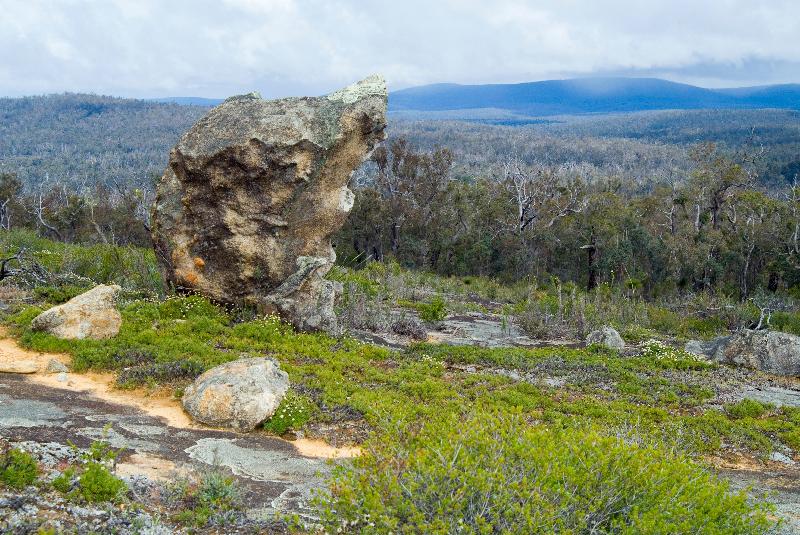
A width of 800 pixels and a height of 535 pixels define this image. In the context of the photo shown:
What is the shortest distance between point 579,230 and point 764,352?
2070 centimetres

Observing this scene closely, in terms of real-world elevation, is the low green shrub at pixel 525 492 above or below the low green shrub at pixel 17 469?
above

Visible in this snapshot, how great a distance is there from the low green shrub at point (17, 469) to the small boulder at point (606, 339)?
36.7ft

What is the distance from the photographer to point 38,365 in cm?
930

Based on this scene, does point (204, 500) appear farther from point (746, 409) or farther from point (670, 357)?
point (670, 357)

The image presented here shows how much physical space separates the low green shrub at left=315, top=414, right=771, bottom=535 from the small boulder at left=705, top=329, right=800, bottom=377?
31.7ft

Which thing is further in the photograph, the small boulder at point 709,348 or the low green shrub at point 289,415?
the small boulder at point 709,348

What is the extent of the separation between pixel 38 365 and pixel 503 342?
9.03m

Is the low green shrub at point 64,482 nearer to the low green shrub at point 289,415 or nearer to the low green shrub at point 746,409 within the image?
the low green shrub at point 289,415

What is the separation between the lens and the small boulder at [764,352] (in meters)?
12.9

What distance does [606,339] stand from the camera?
14.1 m

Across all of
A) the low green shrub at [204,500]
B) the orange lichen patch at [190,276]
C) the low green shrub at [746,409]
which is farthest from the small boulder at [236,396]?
the low green shrub at [746,409]

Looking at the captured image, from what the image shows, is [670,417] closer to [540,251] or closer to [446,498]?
[446,498]

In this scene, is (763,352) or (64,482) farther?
(763,352)

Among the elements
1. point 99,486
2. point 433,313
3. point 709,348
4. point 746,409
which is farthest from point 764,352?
point 99,486
